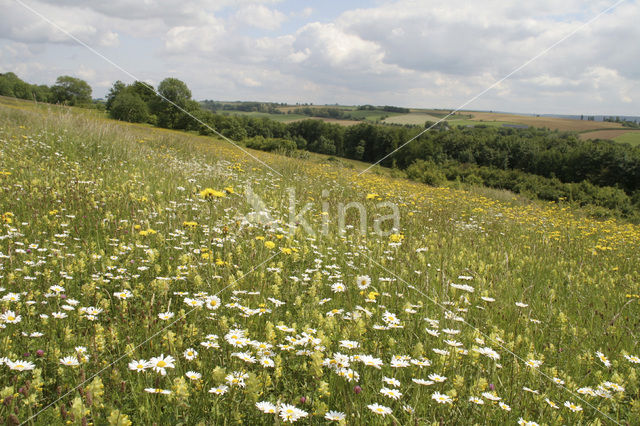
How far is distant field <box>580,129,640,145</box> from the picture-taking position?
54562 mm

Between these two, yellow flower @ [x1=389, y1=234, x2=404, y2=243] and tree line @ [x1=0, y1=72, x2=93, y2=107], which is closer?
yellow flower @ [x1=389, y1=234, x2=404, y2=243]

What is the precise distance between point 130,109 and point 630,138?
6836cm

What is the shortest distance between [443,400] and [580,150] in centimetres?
6596

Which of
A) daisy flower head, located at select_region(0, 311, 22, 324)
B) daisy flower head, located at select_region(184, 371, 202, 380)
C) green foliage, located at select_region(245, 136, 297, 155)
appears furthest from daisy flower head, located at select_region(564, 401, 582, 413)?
green foliage, located at select_region(245, 136, 297, 155)

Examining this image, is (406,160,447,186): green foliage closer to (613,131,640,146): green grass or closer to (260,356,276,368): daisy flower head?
(260,356,276,368): daisy flower head

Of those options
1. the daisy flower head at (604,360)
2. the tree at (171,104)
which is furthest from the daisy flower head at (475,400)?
the tree at (171,104)

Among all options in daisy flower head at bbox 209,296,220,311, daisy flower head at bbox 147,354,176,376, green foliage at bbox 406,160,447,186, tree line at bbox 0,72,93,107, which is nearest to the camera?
daisy flower head at bbox 147,354,176,376

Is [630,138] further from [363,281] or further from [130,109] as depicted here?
[363,281]

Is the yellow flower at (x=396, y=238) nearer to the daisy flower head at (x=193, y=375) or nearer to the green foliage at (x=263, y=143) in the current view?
the daisy flower head at (x=193, y=375)

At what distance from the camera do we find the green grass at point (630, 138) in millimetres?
53594

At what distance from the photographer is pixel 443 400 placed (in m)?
1.83

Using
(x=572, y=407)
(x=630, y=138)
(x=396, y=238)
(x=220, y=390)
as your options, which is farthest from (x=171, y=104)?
(x=630, y=138)

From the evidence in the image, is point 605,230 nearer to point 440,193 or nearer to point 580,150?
point 440,193

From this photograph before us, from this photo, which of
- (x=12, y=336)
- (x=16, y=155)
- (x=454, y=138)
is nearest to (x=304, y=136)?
(x=16, y=155)
